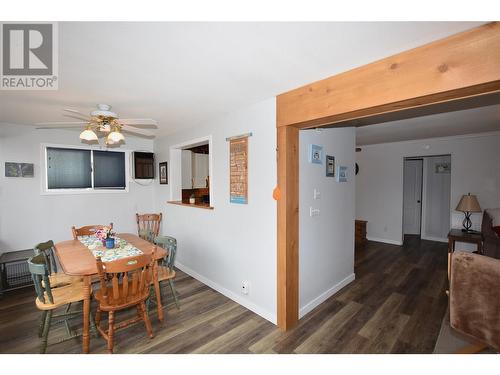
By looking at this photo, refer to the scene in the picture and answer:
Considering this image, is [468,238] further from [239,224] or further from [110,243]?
[110,243]

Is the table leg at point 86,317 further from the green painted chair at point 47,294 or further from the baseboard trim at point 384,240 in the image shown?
the baseboard trim at point 384,240

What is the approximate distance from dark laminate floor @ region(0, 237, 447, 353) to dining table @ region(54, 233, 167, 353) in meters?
0.25

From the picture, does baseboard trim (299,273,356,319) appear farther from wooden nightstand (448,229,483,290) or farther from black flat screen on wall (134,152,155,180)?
black flat screen on wall (134,152,155,180)

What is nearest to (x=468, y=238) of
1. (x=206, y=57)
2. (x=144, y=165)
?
(x=206, y=57)

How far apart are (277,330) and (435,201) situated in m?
5.39

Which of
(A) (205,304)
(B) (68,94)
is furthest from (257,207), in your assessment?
(B) (68,94)

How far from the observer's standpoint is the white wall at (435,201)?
17.6 feet

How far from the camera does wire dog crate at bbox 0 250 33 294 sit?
10.0ft

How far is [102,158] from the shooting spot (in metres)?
4.14

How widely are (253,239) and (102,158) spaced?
10.8ft

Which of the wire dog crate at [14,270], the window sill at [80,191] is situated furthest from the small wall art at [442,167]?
the wire dog crate at [14,270]

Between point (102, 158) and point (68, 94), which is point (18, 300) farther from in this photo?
point (68, 94)

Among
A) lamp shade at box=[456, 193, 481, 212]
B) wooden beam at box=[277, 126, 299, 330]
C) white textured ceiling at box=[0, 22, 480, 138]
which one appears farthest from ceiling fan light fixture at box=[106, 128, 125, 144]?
lamp shade at box=[456, 193, 481, 212]

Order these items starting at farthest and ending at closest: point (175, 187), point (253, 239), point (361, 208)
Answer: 1. point (361, 208)
2. point (175, 187)
3. point (253, 239)
